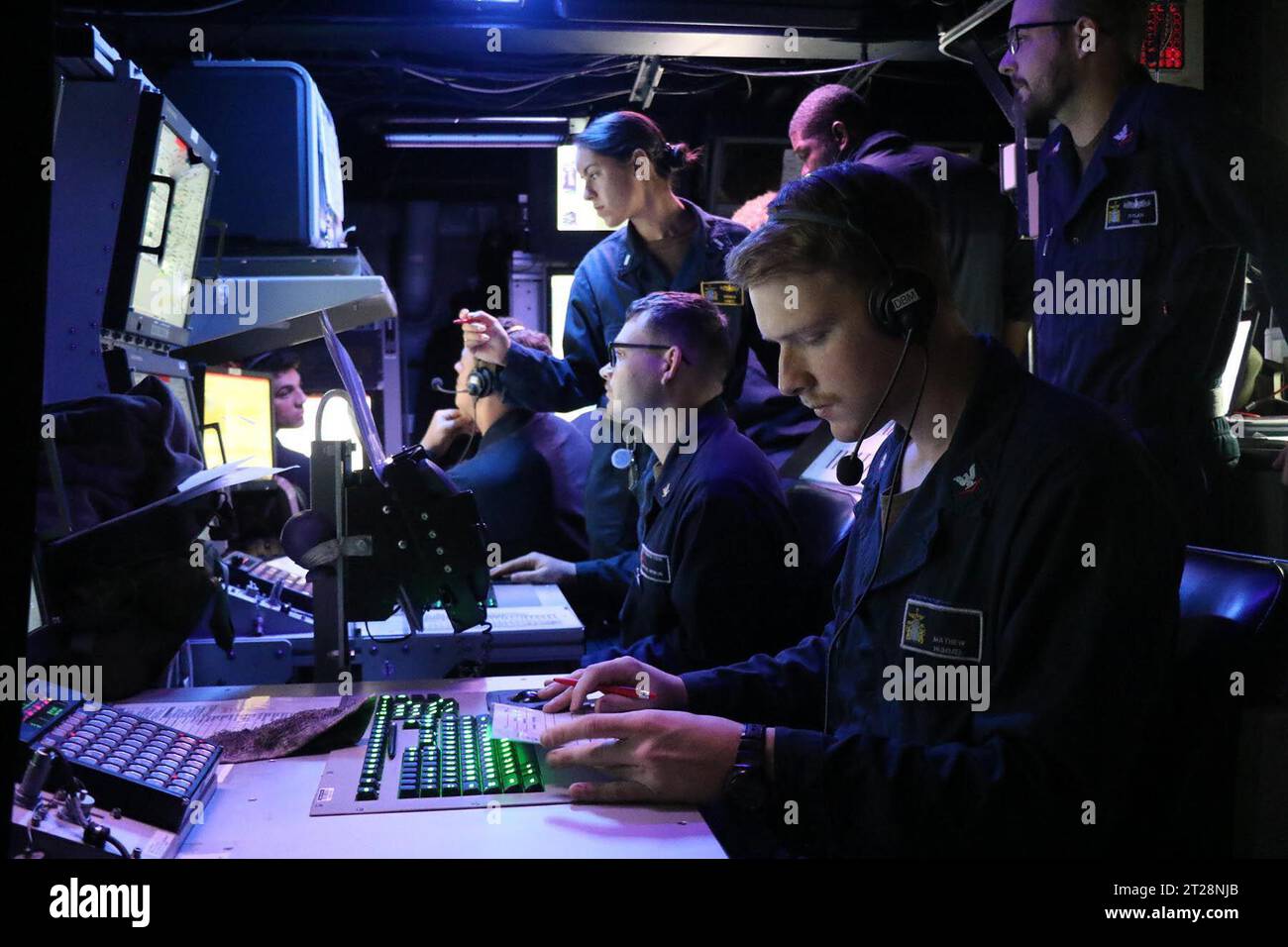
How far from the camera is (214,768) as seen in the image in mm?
1116

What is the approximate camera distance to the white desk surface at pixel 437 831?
0.95 m

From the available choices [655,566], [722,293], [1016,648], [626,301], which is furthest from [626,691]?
[626,301]

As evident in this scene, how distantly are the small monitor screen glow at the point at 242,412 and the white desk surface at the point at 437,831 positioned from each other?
2.18m

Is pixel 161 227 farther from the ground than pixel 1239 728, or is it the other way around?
pixel 161 227

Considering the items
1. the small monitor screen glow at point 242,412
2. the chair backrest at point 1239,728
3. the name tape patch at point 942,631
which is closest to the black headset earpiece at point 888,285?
the name tape patch at point 942,631

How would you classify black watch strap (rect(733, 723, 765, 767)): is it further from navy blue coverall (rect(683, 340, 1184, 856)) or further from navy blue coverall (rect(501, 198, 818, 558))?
navy blue coverall (rect(501, 198, 818, 558))

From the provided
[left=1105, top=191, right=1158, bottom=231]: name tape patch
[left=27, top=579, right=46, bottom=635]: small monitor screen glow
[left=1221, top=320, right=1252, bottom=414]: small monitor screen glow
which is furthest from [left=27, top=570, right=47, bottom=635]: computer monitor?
[left=1221, top=320, right=1252, bottom=414]: small monitor screen glow

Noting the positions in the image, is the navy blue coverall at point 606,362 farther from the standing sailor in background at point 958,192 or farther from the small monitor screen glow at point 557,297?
the small monitor screen glow at point 557,297

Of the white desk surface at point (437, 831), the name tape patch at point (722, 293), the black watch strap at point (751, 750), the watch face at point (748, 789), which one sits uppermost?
the name tape patch at point (722, 293)

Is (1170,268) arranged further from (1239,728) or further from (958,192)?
(1239,728)

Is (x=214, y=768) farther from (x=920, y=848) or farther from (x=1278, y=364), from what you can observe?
(x=1278, y=364)

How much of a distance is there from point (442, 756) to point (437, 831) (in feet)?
0.64

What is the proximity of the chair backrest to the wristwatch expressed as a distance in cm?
40

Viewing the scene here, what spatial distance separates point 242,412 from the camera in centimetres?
338
